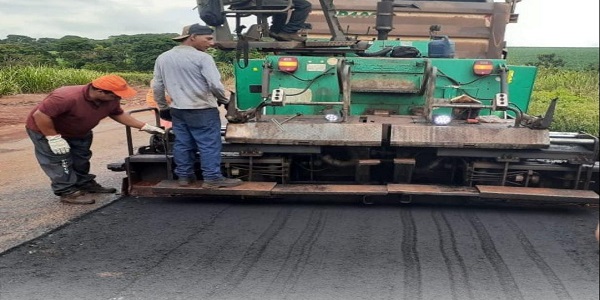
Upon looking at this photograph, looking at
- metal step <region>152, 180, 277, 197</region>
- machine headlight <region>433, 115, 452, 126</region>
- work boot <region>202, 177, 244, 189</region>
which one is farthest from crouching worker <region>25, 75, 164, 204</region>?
machine headlight <region>433, 115, 452, 126</region>

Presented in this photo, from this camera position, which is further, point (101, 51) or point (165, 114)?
point (101, 51)

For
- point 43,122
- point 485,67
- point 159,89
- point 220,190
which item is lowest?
point 220,190

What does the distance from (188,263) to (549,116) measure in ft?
10.1

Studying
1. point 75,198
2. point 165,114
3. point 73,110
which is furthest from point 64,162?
point 165,114

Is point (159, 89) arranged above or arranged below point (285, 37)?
below

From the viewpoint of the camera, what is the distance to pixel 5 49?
2067 centimetres

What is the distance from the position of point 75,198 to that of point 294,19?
9.27ft

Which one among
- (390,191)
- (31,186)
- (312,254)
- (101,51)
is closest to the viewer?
(312,254)

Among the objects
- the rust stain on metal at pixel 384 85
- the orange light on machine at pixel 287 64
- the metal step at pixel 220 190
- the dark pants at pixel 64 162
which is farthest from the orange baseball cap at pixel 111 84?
the rust stain on metal at pixel 384 85

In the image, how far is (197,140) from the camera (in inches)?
193

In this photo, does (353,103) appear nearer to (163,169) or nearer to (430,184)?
(430,184)

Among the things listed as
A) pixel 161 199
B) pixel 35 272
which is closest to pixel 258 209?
pixel 161 199

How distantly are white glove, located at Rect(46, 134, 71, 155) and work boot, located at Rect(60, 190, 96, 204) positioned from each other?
46cm

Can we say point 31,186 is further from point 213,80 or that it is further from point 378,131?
point 378,131
